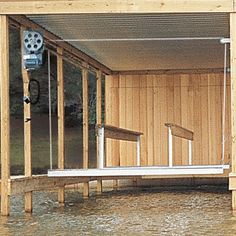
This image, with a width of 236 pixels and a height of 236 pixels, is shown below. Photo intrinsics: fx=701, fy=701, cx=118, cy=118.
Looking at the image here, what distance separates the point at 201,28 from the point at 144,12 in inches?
66.0

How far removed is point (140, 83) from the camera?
1385 centimetres

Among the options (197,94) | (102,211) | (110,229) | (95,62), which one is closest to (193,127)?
(197,94)

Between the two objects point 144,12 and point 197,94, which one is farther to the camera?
point 197,94

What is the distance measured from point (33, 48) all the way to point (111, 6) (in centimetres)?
101

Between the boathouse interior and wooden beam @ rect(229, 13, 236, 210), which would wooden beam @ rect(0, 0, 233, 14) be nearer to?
the boathouse interior

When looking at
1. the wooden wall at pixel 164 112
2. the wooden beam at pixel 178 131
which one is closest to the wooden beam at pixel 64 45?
the wooden wall at pixel 164 112

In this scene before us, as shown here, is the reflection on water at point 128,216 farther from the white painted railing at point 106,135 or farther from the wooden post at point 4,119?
the white painted railing at point 106,135

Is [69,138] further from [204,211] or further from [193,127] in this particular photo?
[204,211]

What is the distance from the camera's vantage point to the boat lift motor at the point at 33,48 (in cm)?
796

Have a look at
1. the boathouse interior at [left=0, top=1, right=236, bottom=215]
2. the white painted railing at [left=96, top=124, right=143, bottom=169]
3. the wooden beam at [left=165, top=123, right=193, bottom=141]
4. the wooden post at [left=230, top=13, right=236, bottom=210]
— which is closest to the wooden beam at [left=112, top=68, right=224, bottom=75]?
the boathouse interior at [left=0, top=1, right=236, bottom=215]

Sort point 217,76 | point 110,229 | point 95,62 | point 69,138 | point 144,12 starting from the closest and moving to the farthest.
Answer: point 110,229
point 144,12
point 95,62
point 217,76
point 69,138

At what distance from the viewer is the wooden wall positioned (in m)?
13.7

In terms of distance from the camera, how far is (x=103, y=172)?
8.41 meters

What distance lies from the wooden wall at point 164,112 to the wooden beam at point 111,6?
5.96 meters
